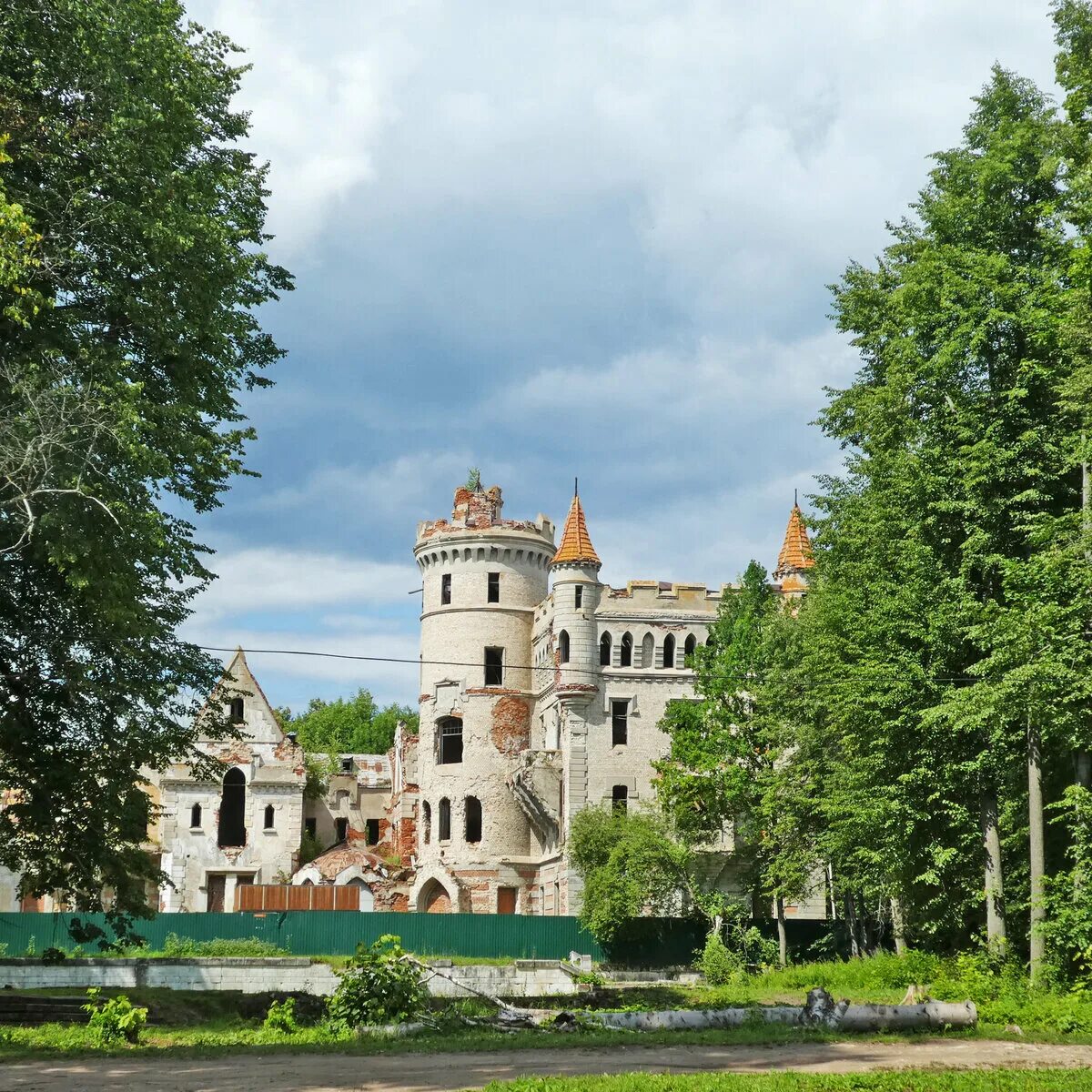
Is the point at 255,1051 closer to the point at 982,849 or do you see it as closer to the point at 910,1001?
the point at 910,1001

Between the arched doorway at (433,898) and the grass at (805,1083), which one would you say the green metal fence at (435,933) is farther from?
the grass at (805,1083)

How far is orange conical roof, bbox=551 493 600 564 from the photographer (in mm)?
55281

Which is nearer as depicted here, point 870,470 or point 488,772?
point 870,470

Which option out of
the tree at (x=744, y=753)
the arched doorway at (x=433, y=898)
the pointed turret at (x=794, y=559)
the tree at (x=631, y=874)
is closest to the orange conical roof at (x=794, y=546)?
the pointed turret at (x=794, y=559)

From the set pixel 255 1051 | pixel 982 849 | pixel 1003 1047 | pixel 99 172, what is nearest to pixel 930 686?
pixel 982 849

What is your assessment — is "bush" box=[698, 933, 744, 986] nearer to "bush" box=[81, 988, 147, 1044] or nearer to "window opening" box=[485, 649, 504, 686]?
"window opening" box=[485, 649, 504, 686]

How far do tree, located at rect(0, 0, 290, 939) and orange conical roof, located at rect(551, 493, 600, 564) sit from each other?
102ft

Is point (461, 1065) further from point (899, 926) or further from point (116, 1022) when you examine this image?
point (899, 926)

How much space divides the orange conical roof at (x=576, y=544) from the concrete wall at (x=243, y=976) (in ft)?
60.1

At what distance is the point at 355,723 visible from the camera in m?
100

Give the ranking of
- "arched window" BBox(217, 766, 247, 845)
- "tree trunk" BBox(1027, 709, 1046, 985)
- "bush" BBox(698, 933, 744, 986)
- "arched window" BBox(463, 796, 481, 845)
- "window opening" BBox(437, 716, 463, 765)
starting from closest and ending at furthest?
1. "tree trunk" BBox(1027, 709, 1046, 985)
2. "bush" BBox(698, 933, 744, 986)
3. "arched window" BBox(463, 796, 481, 845)
4. "window opening" BBox(437, 716, 463, 765)
5. "arched window" BBox(217, 766, 247, 845)

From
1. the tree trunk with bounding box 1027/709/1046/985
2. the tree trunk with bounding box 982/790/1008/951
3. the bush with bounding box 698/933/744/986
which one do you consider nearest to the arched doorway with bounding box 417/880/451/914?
the bush with bounding box 698/933/744/986

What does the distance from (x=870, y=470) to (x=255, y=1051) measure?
1901 centimetres

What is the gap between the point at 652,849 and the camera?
46875mm
